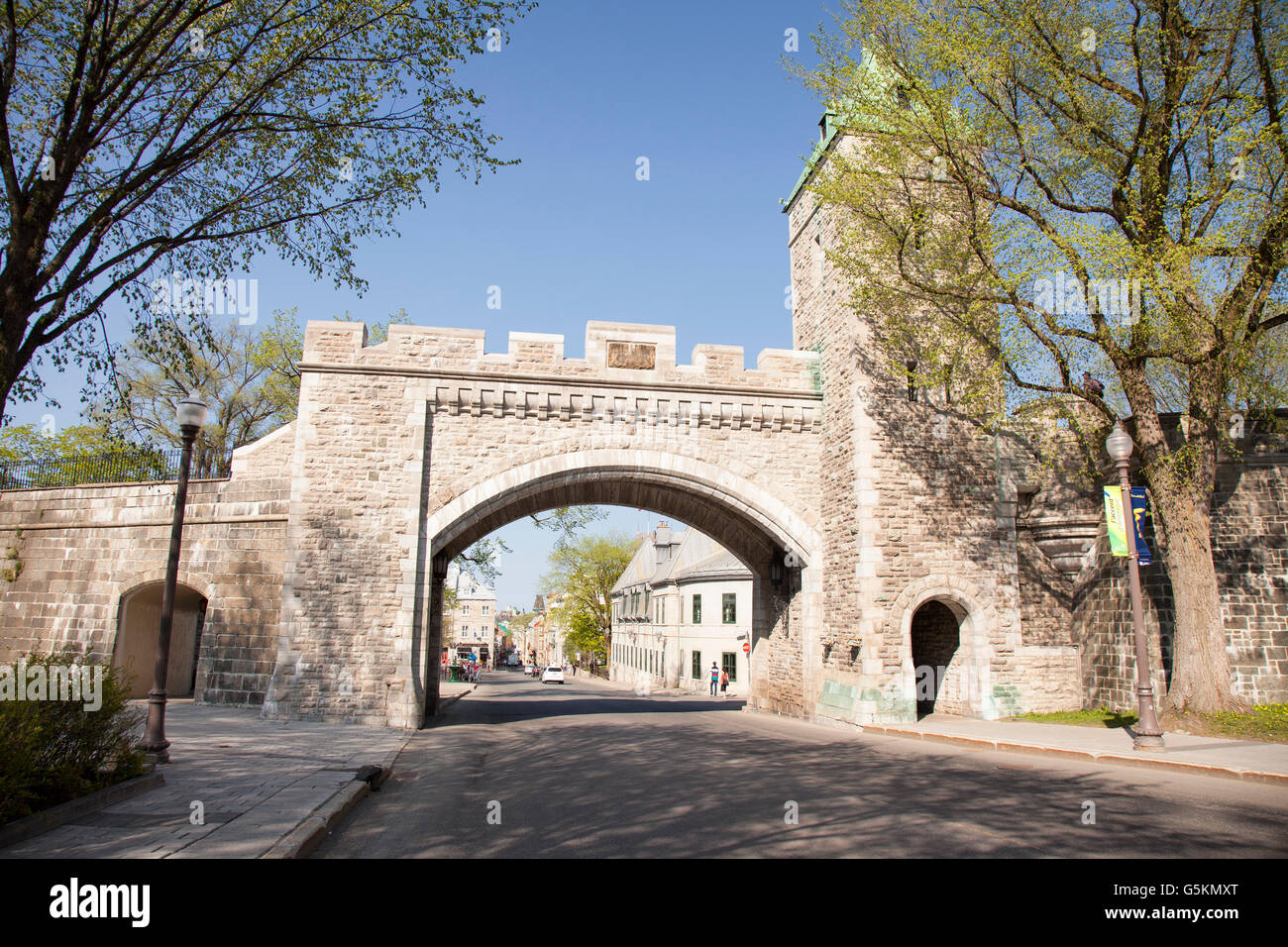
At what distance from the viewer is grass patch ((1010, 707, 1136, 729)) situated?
45.0ft

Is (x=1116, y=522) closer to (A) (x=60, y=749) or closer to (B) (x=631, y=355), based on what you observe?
(B) (x=631, y=355)

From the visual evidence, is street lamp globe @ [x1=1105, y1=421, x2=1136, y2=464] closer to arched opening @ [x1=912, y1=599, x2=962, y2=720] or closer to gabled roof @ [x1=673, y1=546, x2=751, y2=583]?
arched opening @ [x1=912, y1=599, x2=962, y2=720]

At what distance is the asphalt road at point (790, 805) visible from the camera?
17.9 feet

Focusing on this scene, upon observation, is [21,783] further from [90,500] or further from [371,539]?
[90,500]

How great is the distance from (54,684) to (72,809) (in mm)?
1143


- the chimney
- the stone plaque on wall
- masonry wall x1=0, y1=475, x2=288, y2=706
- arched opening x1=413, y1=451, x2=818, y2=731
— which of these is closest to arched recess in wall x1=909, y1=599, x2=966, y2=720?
arched opening x1=413, y1=451, x2=818, y2=731

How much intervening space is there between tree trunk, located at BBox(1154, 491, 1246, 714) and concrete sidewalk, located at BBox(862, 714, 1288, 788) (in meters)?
0.76

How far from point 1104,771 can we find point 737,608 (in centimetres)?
2919

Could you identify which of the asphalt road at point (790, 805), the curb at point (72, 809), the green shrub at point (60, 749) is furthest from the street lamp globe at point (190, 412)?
the asphalt road at point (790, 805)

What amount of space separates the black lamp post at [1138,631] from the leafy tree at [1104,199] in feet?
3.63

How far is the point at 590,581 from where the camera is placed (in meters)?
61.4

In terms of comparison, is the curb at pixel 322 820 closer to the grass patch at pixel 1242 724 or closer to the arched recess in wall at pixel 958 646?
the arched recess in wall at pixel 958 646
